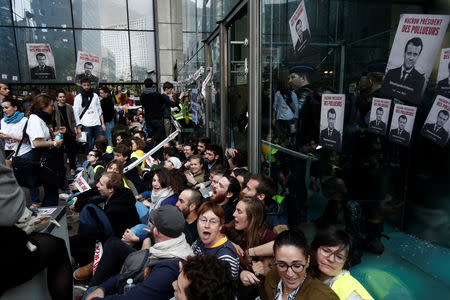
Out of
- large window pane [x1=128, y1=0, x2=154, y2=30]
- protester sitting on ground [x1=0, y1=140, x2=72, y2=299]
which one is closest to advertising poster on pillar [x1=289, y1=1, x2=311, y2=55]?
protester sitting on ground [x1=0, y1=140, x2=72, y2=299]

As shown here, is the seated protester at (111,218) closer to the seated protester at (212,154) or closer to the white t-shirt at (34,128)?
the white t-shirt at (34,128)

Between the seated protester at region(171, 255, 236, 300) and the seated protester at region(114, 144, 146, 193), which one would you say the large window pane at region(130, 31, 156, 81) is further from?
the seated protester at region(171, 255, 236, 300)

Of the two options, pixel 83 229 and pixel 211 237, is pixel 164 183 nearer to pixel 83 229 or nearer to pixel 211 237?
pixel 83 229

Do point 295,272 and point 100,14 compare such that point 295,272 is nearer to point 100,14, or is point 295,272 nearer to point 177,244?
point 177,244

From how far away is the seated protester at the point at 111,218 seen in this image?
3.18m

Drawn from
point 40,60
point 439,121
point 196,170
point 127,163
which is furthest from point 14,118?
point 40,60

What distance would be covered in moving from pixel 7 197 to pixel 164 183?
2.40 meters

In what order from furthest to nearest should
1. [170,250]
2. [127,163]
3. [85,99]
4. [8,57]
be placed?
[8,57] → [85,99] → [127,163] → [170,250]

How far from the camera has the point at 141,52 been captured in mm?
15078

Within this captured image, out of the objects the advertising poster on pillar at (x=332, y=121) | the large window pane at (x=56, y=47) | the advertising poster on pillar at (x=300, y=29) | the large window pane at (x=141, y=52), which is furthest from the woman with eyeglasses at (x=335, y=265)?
the large window pane at (x=56, y=47)

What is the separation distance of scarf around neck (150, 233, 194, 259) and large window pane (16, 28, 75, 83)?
14042mm

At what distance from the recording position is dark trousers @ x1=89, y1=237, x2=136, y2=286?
266cm

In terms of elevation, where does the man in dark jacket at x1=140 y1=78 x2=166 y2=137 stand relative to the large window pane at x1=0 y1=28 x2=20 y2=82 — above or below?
below

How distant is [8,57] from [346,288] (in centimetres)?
1572
